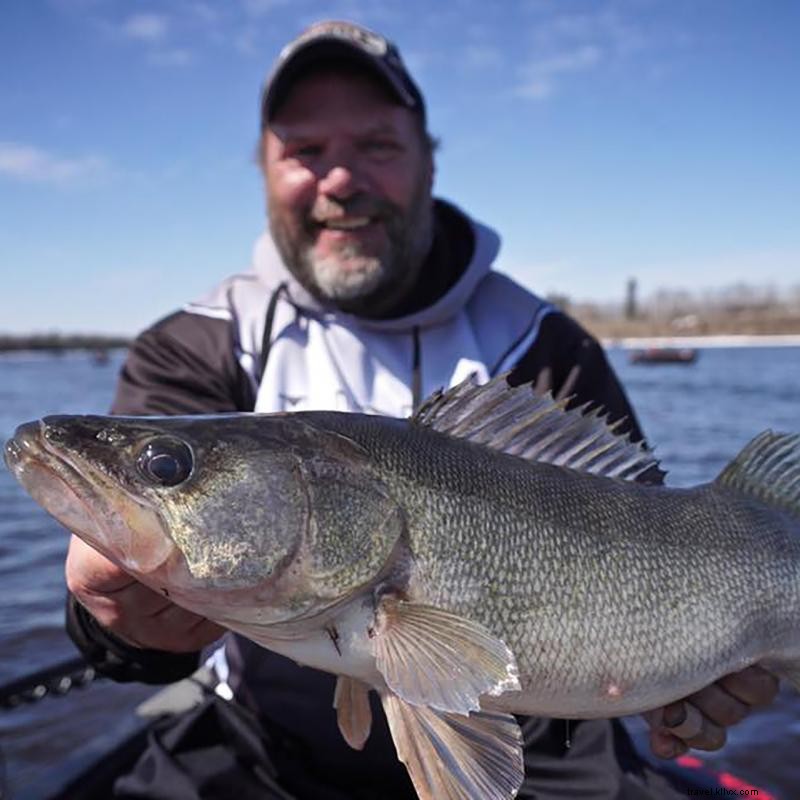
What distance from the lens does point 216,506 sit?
6.76ft

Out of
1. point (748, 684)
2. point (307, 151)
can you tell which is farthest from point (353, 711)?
point (307, 151)

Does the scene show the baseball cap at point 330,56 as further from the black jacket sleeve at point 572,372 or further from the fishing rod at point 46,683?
the fishing rod at point 46,683

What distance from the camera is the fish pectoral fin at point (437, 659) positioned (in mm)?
2055

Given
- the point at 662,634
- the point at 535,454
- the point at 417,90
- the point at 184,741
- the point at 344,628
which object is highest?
the point at 417,90

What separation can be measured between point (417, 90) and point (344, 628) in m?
3.00

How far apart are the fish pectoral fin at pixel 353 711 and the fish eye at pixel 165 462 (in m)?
0.70

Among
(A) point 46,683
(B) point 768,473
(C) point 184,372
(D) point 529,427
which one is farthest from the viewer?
(A) point 46,683

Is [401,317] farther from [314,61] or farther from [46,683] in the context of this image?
[46,683]

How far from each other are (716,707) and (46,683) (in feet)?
10.8

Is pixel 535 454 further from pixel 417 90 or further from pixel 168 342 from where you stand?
pixel 417 90

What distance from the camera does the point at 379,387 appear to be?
384 cm

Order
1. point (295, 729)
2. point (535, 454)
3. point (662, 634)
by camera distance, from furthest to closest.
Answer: point (295, 729)
point (535, 454)
point (662, 634)

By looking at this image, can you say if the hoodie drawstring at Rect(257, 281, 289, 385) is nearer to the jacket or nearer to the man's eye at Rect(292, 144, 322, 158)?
the jacket

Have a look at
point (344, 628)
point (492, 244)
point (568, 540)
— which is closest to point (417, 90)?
point (492, 244)
